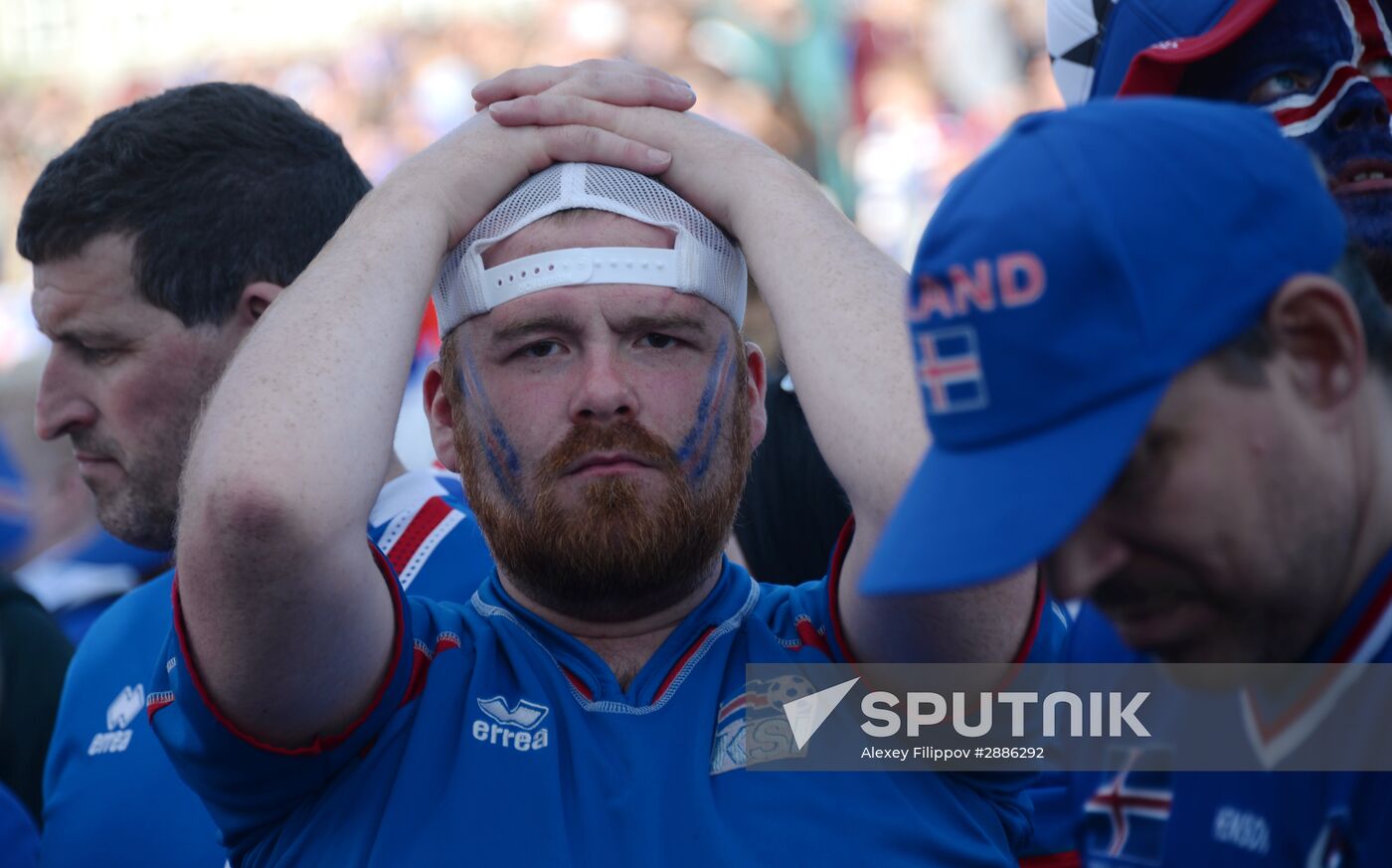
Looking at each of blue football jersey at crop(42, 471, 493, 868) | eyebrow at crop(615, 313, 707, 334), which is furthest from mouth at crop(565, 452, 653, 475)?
blue football jersey at crop(42, 471, 493, 868)

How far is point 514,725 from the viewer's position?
7.32ft

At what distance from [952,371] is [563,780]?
1.05 meters

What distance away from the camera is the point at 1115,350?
1.30 metres

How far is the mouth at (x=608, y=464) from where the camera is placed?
7.64 ft

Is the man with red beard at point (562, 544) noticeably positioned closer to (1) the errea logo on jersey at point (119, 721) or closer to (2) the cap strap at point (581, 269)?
(2) the cap strap at point (581, 269)

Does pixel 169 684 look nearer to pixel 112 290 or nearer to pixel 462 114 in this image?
pixel 112 290

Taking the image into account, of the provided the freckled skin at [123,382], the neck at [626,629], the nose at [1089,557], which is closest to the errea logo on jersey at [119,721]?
the freckled skin at [123,382]

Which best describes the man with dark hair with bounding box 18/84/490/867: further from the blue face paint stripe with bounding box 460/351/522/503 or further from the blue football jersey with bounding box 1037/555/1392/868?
the blue football jersey with bounding box 1037/555/1392/868

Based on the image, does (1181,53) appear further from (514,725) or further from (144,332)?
(144,332)

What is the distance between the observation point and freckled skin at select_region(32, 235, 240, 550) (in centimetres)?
291

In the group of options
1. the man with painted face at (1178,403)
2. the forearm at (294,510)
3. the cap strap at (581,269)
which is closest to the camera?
the man with painted face at (1178,403)

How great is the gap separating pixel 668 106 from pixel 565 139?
239mm

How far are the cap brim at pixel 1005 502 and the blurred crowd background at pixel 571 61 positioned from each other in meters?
2.74

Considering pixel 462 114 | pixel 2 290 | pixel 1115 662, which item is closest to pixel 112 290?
pixel 1115 662
